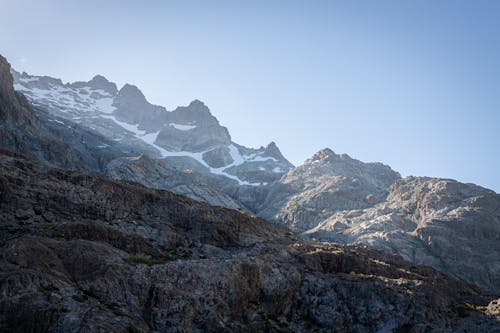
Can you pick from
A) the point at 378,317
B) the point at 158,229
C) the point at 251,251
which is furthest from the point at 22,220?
the point at 378,317

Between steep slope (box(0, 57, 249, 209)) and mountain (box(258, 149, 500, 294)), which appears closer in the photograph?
steep slope (box(0, 57, 249, 209))

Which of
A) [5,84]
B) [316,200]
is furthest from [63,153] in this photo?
[316,200]

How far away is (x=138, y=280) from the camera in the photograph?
28078 millimetres

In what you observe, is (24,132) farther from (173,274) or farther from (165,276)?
(165,276)

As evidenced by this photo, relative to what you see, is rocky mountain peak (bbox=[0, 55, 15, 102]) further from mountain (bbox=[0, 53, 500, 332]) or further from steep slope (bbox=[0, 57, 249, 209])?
mountain (bbox=[0, 53, 500, 332])

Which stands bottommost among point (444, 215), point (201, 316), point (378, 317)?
point (201, 316)

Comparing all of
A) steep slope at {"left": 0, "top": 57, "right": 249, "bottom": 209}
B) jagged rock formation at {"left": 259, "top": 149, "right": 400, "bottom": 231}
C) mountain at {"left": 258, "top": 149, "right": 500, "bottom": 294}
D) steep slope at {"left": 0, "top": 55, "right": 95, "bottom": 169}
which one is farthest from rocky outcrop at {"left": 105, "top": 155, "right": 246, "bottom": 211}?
mountain at {"left": 258, "top": 149, "right": 500, "bottom": 294}

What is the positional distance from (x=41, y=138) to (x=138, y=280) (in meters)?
94.3

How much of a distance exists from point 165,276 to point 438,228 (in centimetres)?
10590

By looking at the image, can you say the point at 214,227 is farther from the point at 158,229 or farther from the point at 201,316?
the point at 201,316

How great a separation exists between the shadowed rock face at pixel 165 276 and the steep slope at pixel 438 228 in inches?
2602

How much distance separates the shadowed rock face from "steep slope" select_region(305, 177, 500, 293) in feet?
A: 217

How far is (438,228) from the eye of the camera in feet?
383

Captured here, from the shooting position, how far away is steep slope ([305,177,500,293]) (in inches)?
4176
